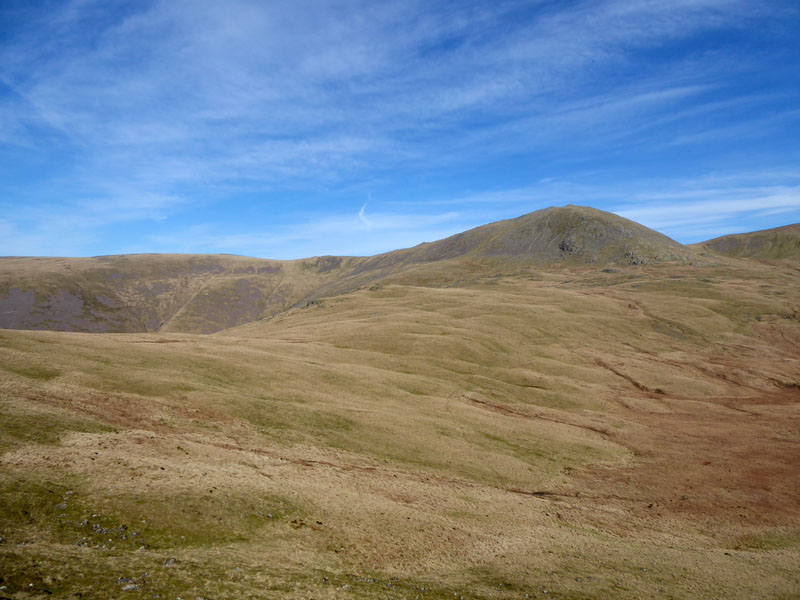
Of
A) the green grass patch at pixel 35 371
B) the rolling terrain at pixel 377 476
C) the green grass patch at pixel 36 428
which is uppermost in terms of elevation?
the green grass patch at pixel 35 371

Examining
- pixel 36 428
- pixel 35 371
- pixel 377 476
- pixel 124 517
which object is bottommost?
pixel 377 476

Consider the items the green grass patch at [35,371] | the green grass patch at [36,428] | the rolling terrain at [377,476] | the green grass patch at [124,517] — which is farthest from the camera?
the green grass patch at [35,371]

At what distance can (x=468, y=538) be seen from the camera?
25.2 metres

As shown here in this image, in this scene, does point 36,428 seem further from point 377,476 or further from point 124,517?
point 377,476

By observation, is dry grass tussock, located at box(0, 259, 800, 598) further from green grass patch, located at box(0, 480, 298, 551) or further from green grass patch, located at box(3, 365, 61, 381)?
green grass patch, located at box(3, 365, 61, 381)

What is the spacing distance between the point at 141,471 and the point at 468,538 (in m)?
17.7

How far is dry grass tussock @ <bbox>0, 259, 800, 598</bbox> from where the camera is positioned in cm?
1864

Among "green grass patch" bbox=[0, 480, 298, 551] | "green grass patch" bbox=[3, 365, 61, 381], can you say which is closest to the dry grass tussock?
"green grass patch" bbox=[0, 480, 298, 551]

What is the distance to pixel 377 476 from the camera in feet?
106

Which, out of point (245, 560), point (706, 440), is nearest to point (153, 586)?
point (245, 560)

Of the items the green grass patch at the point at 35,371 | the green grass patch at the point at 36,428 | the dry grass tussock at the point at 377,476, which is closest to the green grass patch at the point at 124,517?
the dry grass tussock at the point at 377,476

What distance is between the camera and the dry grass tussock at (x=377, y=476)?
18641mm

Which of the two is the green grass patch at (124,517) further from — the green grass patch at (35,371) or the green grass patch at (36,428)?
the green grass patch at (35,371)

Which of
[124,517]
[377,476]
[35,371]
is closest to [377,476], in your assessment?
[377,476]
